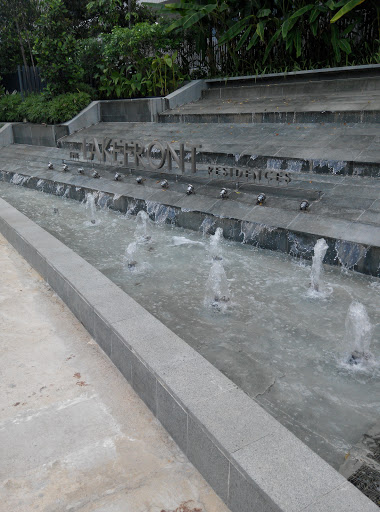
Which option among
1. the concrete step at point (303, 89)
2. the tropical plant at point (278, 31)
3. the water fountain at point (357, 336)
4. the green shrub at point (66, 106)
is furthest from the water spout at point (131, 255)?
the green shrub at point (66, 106)

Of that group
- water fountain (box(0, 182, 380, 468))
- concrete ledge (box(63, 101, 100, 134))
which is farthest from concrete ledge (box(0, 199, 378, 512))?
concrete ledge (box(63, 101, 100, 134))

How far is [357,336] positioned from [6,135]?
18.3 metres

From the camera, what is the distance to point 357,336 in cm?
452

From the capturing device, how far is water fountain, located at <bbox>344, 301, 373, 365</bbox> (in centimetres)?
421

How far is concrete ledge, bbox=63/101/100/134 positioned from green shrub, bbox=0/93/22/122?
403 centimetres

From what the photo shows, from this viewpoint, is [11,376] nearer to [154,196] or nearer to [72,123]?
[154,196]

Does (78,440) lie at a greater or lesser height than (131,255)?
lesser

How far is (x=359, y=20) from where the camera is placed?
12828 millimetres

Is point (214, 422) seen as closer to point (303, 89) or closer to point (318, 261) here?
point (318, 261)

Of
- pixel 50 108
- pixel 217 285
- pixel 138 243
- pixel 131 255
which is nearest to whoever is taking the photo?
pixel 217 285

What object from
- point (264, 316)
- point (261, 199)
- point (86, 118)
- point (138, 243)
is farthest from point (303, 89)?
point (264, 316)

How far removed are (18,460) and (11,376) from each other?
1.06 metres

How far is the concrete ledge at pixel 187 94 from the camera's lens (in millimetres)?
15391

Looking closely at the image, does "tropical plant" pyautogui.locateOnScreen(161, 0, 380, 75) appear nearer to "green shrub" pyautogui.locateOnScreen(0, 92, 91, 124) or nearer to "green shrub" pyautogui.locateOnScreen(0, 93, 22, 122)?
"green shrub" pyautogui.locateOnScreen(0, 92, 91, 124)
